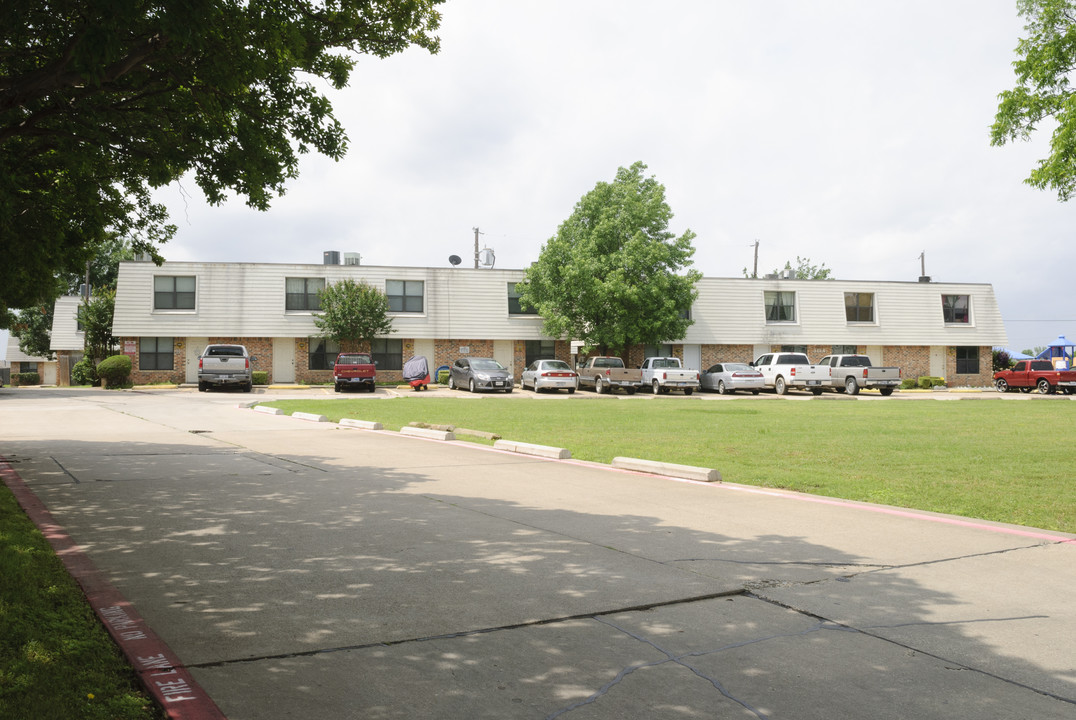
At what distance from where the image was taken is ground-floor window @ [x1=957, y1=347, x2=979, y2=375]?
48.2 metres

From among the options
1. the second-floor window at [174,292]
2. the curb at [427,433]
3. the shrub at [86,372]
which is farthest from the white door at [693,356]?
the shrub at [86,372]

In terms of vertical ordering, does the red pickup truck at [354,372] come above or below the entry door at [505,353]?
below

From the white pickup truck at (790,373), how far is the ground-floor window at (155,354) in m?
30.1

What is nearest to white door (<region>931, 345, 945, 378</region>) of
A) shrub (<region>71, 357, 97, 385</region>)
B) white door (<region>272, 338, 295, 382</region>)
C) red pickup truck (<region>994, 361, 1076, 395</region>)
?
red pickup truck (<region>994, 361, 1076, 395</region>)

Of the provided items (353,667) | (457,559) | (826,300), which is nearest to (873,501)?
(457,559)

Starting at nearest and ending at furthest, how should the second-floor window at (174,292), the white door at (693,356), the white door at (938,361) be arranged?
the second-floor window at (174,292) < the white door at (693,356) < the white door at (938,361)

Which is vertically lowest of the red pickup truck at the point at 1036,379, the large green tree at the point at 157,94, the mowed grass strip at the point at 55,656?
the mowed grass strip at the point at 55,656

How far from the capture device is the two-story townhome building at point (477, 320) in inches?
1585

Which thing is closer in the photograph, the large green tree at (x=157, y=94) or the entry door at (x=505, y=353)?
the large green tree at (x=157, y=94)

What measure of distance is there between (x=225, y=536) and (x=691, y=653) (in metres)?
4.47

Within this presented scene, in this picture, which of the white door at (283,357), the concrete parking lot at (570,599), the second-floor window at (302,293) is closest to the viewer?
the concrete parking lot at (570,599)

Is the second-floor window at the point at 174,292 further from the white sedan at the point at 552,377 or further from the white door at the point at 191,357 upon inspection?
the white sedan at the point at 552,377

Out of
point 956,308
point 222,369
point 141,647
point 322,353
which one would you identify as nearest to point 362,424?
point 141,647

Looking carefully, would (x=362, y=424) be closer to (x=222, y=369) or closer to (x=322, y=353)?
(x=222, y=369)
